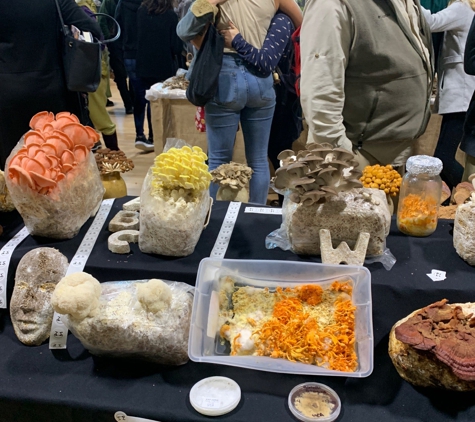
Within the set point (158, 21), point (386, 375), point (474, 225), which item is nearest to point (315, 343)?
point (386, 375)

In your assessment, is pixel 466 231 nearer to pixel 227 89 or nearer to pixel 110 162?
pixel 227 89

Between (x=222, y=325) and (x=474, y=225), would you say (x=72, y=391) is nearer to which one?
(x=222, y=325)

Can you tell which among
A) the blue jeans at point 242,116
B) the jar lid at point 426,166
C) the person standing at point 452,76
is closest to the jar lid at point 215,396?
the jar lid at point 426,166

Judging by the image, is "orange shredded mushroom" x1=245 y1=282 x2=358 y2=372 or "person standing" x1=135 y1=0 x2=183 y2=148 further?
"person standing" x1=135 y1=0 x2=183 y2=148

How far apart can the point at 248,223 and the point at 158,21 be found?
7.61 ft

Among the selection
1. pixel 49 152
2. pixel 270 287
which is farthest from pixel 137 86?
pixel 270 287

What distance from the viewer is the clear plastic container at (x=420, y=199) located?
1.28m

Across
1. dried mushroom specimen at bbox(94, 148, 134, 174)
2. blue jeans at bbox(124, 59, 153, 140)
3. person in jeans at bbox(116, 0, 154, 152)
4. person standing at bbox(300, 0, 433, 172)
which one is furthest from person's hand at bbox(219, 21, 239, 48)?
blue jeans at bbox(124, 59, 153, 140)

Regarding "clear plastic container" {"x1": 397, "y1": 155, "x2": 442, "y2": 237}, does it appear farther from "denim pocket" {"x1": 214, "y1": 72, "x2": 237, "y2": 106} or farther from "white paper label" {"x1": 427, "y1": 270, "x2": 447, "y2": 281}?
"denim pocket" {"x1": 214, "y1": 72, "x2": 237, "y2": 106}

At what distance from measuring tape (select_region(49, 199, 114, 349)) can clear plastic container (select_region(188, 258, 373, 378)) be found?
0.36m

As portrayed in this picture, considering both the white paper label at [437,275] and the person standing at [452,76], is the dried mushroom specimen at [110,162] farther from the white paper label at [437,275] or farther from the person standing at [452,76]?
the person standing at [452,76]

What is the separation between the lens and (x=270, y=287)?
1168mm

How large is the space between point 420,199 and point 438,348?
522 mm

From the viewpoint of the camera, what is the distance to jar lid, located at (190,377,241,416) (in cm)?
95
